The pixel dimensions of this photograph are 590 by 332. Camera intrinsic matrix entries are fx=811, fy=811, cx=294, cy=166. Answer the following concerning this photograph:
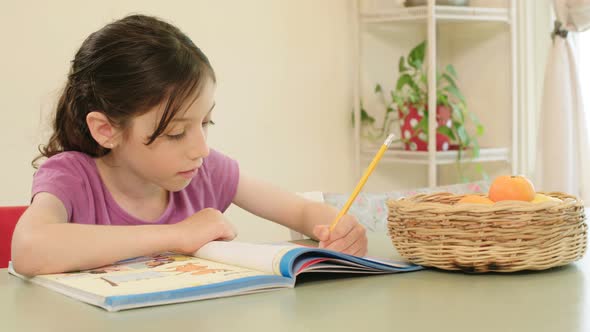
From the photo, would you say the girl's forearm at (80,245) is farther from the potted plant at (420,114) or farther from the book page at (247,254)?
the potted plant at (420,114)

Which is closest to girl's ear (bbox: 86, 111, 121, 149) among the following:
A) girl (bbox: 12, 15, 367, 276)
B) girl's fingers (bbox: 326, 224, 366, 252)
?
girl (bbox: 12, 15, 367, 276)

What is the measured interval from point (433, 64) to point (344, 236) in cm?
206

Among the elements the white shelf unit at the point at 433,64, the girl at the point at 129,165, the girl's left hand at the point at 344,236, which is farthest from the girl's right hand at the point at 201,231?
the white shelf unit at the point at 433,64

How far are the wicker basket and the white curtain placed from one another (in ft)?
6.83

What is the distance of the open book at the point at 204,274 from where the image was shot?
2.93 feet

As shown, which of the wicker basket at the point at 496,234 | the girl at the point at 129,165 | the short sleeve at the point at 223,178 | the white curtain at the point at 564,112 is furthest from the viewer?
the white curtain at the point at 564,112

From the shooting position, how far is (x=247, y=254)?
1.05 m

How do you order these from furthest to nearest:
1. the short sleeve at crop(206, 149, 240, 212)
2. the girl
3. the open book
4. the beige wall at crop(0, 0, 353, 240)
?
the beige wall at crop(0, 0, 353, 240)
the short sleeve at crop(206, 149, 240, 212)
the girl
the open book

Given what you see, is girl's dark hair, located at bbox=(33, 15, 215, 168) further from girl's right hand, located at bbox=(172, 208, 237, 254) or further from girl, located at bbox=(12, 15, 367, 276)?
girl's right hand, located at bbox=(172, 208, 237, 254)

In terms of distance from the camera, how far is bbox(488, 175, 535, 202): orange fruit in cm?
108

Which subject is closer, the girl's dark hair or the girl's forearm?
the girl's forearm

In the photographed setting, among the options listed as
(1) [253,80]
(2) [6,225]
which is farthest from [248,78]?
(2) [6,225]

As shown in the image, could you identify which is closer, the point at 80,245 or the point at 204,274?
the point at 204,274

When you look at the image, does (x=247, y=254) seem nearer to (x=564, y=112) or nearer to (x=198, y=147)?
(x=198, y=147)
